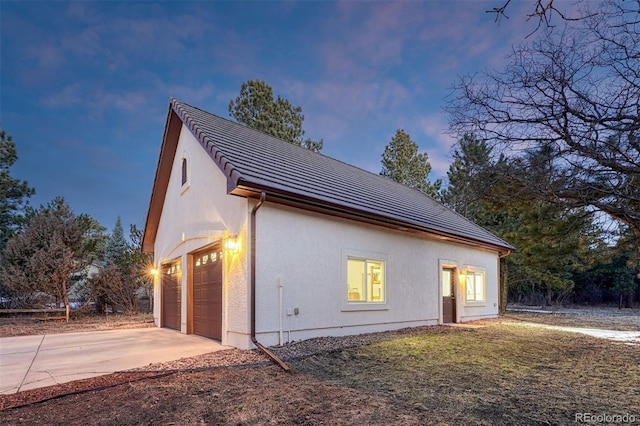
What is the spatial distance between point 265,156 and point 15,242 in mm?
12427

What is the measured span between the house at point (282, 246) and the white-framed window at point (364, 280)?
28 millimetres

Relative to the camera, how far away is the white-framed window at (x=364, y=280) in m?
9.24

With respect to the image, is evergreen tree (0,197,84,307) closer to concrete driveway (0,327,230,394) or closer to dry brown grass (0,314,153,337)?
dry brown grass (0,314,153,337)

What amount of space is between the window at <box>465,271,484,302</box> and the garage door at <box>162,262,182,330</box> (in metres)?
10.1

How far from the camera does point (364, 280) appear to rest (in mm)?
9805

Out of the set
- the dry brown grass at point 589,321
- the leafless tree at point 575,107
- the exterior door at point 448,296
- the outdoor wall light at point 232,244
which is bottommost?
the dry brown grass at point 589,321

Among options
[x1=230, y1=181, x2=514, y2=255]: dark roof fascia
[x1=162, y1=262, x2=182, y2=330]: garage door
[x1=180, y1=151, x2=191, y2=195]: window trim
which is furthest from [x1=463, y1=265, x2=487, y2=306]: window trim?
[x1=180, y1=151, x2=191, y2=195]: window trim

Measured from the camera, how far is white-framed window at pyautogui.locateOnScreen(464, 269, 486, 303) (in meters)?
14.4

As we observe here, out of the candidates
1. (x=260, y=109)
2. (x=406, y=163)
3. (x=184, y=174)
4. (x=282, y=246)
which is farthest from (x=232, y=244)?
(x=406, y=163)

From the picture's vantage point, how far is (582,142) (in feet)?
16.0

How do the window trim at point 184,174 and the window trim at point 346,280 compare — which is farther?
the window trim at point 184,174

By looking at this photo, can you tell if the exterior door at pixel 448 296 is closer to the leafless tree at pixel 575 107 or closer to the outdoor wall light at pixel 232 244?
the leafless tree at pixel 575 107

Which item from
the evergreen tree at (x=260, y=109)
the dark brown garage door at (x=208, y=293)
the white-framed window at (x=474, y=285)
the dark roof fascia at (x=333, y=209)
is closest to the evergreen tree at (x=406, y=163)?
the evergreen tree at (x=260, y=109)

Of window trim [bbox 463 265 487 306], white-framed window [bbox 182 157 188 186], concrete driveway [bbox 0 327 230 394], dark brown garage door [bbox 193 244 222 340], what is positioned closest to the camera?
concrete driveway [bbox 0 327 230 394]
